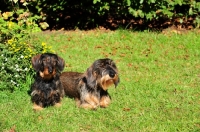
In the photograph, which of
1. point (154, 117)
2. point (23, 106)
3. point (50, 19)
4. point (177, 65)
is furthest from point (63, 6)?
point (154, 117)

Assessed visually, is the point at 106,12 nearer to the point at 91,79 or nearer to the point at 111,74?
the point at 91,79

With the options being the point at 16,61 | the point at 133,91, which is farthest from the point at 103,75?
the point at 16,61

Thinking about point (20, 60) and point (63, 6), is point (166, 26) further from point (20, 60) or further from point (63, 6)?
point (20, 60)

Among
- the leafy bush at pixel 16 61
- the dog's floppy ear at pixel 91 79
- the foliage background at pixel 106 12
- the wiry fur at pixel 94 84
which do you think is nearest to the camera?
the wiry fur at pixel 94 84

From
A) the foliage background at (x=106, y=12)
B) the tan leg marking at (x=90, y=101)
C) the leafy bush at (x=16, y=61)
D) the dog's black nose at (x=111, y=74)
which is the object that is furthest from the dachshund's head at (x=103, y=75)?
the foliage background at (x=106, y=12)

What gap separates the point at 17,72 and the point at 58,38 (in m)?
4.19

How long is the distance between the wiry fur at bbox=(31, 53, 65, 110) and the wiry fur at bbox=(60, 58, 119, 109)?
353mm

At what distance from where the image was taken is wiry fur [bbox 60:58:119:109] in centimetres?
669

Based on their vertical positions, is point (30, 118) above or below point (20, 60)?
below

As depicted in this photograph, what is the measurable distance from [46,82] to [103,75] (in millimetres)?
1073

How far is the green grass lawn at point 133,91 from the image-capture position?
259 inches

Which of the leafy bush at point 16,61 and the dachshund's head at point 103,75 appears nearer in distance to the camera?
the dachshund's head at point 103,75

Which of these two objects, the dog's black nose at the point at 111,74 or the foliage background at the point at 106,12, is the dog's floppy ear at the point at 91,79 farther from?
the foliage background at the point at 106,12

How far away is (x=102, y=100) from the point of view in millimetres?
7207
